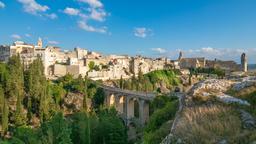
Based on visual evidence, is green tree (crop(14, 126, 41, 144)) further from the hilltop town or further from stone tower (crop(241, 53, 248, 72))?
stone tower (crop(241, 53, 248, 72))

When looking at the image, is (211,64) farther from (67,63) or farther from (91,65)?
(67,63)

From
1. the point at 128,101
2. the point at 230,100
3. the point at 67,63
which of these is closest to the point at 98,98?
the point at 128,101

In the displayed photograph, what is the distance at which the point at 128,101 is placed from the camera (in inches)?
1886

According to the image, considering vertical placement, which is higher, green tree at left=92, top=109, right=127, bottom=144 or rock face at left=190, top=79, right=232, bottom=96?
rock face at left=190, top=79, right=232, bottom=96

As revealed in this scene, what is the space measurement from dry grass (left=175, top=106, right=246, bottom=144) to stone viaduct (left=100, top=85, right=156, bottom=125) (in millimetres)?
34273

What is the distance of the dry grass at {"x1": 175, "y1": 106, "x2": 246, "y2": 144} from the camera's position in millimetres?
6387

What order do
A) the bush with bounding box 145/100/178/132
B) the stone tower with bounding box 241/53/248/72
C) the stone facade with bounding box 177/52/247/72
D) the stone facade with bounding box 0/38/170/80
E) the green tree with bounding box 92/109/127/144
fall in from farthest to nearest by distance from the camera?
the stone facade with bounding box 177/52/247/72 → the stone tower with bounding box 241/53/248/72 → the stone facade with bounding box 0/38/170/80 → the green tree with bounding box 92/109/127/144 → the bush with bounding box 145/100/178/132

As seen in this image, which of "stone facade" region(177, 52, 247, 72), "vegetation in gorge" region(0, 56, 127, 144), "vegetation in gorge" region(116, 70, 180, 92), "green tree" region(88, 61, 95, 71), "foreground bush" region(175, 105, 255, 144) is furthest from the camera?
"stone facade" region(177, 52, 247, 72)

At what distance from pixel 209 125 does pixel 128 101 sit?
4136 centimetres

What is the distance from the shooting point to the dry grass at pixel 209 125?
6387 mm

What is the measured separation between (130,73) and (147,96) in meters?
39.2

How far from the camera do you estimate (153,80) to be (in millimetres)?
78875

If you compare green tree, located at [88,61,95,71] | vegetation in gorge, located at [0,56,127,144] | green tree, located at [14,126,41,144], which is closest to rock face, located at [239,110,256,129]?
vegetation in gorge, located at [0,56,127,144]

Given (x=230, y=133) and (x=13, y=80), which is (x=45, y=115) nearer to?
(x=13, y=80)
